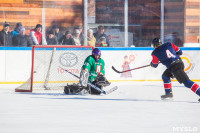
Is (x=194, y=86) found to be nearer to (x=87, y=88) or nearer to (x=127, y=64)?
(x=87, y=88)

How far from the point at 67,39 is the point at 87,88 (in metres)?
2.45

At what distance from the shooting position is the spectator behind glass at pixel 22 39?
→ 9.91m

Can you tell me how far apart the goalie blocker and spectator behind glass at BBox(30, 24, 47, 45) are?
2.27 meters

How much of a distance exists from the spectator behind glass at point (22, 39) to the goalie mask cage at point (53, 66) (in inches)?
36.4

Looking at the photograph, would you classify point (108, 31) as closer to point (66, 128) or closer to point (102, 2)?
point (102, 2)

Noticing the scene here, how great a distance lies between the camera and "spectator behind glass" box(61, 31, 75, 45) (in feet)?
33.3

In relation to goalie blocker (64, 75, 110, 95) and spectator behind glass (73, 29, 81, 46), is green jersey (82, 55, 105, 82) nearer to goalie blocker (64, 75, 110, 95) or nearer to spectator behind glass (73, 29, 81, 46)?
goalie blocker (64, 75, 110, 95)

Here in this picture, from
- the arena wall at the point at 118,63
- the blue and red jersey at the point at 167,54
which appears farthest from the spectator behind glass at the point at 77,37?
the blue and red jersey at the point at 167,54

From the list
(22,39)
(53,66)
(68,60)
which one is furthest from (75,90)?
(22,39)

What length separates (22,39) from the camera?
32.8 ft

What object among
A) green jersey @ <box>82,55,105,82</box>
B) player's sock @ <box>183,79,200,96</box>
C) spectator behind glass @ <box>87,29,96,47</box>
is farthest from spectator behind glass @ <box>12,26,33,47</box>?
player's sock @ <box>183,79,200,96</box>

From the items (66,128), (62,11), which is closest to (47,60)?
(62,11)

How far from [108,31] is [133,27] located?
634 millimetres

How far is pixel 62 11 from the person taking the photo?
33.9 ft
